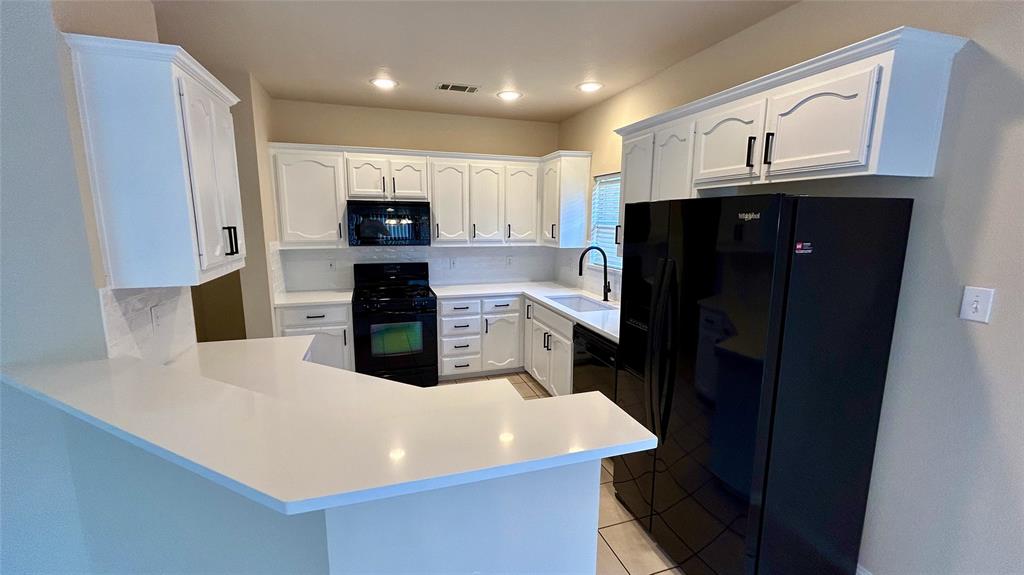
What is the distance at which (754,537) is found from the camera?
1.50 meters

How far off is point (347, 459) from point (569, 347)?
229 cm

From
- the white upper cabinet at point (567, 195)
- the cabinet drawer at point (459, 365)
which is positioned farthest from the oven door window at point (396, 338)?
the white upper cabinet at point (567, 195)

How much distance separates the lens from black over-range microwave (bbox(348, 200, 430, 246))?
3.56 m

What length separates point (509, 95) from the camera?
3352 millimetres

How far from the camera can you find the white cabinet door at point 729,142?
5.81 feet

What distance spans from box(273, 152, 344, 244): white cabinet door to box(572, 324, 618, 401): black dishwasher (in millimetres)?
2292

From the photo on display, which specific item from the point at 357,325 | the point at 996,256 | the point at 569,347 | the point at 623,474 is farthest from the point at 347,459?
the point at 357,325

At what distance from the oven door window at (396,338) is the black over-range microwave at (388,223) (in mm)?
729

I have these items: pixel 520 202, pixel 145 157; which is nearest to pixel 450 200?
pixel 520 202

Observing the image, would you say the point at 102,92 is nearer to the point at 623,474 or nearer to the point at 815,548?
the point at 623,474

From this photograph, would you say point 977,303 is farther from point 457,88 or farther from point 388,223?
point 388,223

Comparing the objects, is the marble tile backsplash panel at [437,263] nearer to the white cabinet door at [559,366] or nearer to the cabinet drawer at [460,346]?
the cabinet drawer at [460,346]

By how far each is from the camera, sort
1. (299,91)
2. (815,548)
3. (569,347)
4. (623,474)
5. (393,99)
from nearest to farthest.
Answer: (815,548) → (623,474) → (569,347) → (299,91) → (393,99)

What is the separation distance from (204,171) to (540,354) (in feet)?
8.91
